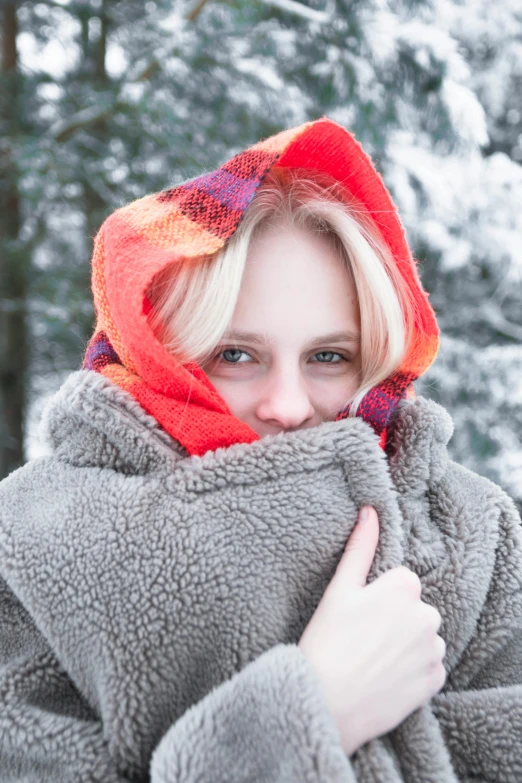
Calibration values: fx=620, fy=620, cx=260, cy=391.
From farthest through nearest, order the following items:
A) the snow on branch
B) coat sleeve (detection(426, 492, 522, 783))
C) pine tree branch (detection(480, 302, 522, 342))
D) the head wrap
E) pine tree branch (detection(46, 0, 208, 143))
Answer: pine tree branch (detection(480, 302, 522, 342)) < pine tree branch (detection(46, 0, 208, 143)) < the snow on branch < the head wrap < coat sleeve (detection(426, 492, 522, 783))

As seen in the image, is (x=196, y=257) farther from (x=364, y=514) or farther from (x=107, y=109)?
(x=107, y=109)

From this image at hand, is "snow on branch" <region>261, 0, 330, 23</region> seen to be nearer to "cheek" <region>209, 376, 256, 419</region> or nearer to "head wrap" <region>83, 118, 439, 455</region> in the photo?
"head wrap" <region>83, 118, 439, 455</region>

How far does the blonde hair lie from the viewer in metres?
1.08

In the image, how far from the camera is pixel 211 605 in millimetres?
889

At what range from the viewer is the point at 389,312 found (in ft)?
3.87

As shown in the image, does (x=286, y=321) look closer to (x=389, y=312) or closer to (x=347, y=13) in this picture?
(x=389, y=312)

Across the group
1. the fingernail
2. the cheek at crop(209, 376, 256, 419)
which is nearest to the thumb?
the fingernail

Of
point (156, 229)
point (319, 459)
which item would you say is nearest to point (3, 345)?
point (156, 229)

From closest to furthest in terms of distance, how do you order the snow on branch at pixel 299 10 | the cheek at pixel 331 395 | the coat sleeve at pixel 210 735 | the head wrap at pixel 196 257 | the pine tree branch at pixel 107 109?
the coat sleeve at pixel 210 735 < the head wrap at pixel 196 257 < the cheek at pixel 331 395 < the snow on branch at pixel 299 10 < the pine tree branch at pixel 107 109

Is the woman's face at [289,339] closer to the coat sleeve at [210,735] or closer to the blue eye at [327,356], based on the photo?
the blue eye at [327,356]

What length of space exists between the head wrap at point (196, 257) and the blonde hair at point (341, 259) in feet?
0.08

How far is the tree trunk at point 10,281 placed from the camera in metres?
3.16

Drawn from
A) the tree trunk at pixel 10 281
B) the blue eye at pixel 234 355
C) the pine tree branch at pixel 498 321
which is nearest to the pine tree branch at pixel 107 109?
the tree trunk at pixel 10 281

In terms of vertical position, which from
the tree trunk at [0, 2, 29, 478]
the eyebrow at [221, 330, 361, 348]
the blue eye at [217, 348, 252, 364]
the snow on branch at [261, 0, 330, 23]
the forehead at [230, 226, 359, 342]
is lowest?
the tree trunk at [0, 2, 29, 478]
